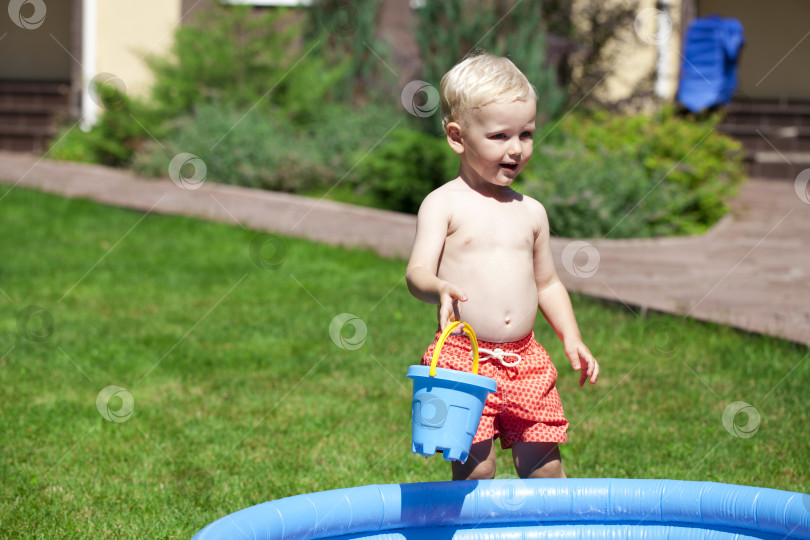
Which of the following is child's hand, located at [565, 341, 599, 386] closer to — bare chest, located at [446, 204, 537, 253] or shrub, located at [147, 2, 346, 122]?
bare chest, located at [446, 204, 537, 253]

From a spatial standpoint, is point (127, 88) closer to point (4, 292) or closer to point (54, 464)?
point (4, 292)

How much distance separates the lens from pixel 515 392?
257 centimetres

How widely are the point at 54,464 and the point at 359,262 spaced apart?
343 centimetres

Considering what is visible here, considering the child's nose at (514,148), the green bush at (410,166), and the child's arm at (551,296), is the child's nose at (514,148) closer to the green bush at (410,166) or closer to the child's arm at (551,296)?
the child's arm at (551,296)

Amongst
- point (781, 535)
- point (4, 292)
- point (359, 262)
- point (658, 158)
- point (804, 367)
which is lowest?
point (781, 535)

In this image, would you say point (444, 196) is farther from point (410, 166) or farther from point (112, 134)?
point (112, 134)

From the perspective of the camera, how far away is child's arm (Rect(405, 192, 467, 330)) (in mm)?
2361

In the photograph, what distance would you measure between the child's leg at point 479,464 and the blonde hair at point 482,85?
34.2 inches

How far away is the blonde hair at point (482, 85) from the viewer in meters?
2.42

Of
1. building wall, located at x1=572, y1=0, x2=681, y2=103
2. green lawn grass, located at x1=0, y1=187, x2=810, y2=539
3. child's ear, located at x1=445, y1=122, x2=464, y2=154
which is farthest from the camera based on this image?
building wall, located at x1=572, y1=0, x2=681, y2=103

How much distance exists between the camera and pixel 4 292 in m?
5.82

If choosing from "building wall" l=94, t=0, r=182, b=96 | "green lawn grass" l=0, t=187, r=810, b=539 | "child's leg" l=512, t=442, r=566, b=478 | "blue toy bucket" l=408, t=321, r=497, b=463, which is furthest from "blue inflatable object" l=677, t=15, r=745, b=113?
"blue toy bucket" l=408, t=321, r=497, b=463

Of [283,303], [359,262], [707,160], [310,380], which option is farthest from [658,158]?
[310,380]

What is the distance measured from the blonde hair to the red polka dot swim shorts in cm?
60
